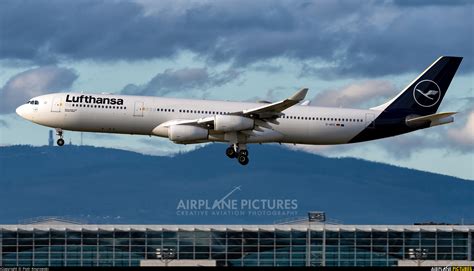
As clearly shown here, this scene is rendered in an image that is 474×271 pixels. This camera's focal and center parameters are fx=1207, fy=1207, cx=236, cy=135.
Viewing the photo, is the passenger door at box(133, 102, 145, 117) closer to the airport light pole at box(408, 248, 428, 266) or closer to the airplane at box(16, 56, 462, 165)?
the airplane at box(16, 56, 462, 165)

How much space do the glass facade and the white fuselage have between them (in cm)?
991

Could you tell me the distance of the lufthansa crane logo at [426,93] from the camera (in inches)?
3551

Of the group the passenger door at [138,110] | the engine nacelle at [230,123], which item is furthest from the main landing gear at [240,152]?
the passenger door at [138,110]

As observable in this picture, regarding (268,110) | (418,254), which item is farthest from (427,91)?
(268,110)

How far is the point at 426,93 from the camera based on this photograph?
90.8m

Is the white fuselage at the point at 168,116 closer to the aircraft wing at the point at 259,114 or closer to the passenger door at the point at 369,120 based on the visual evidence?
the passenger door at the point at 369,120

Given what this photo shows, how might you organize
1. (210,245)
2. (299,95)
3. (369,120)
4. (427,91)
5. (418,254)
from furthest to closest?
(418,254), (427,91), (210,245), (369,120), (299,95)

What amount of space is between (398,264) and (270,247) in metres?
9.90

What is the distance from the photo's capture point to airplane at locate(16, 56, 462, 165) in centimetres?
7950

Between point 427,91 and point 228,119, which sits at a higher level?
point 427,91

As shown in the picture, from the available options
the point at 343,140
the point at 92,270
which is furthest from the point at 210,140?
the point at 92,270

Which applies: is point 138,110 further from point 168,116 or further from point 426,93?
point 426,93

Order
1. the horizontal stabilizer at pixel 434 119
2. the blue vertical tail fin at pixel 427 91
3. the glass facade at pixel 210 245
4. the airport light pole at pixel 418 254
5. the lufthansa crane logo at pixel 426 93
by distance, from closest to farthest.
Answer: the horizontal stabilizer at pixel 434 119 → the blue vertical tail fin at pixel 427 91 → the glass facade at pixel 210 245 → the lufthansa crane logo at pixel 426 93 → the airport light pole at pixel 418 254

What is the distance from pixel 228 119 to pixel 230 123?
0.98ft
